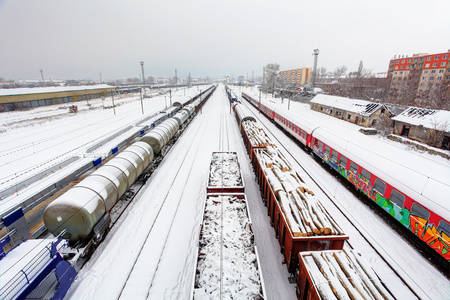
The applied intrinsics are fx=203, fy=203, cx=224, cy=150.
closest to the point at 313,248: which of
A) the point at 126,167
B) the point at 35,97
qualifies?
the point at 126,167

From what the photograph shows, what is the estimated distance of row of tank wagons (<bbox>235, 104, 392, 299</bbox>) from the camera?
5.96 metres

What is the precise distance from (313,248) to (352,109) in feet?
118

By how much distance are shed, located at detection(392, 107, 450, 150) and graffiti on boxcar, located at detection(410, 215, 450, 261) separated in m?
20.1

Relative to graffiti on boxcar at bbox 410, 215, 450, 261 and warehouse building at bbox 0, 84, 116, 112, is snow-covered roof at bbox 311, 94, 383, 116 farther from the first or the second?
warehouse building at bbox 0, 84, 116, 112

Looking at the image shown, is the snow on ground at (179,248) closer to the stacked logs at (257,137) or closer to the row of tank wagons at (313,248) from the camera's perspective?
the row of tank wagons at (313,248)

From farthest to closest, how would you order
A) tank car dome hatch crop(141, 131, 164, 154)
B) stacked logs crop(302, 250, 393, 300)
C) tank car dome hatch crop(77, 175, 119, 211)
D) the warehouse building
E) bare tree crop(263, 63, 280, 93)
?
bare tree crop(263, 63, 280, 93), the warehouse building, tank car dome hatch crop(141, 131, 164, 154), tank car dome hatch crop(77, 175, 119, 211), stacked logs crop(302, 250, 393, 300)

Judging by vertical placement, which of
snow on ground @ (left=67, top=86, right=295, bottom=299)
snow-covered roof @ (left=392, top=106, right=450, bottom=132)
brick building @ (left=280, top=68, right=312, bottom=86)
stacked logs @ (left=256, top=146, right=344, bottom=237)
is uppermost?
brick building @ (left=280, top=68, right=312, bottom=86)

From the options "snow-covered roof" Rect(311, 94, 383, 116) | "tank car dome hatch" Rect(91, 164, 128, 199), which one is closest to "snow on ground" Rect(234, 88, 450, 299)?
"tank car dome hatch" Rect(91, 164, 128, 199)

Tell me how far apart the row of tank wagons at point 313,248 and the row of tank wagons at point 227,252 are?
1.56m

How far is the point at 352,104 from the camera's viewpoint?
37906mm

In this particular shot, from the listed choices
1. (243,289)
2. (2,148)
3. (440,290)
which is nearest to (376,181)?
(440,290)

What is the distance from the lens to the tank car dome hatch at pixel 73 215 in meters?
8.23

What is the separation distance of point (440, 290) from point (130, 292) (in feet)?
39.9

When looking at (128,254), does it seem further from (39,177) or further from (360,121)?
(360,121)
